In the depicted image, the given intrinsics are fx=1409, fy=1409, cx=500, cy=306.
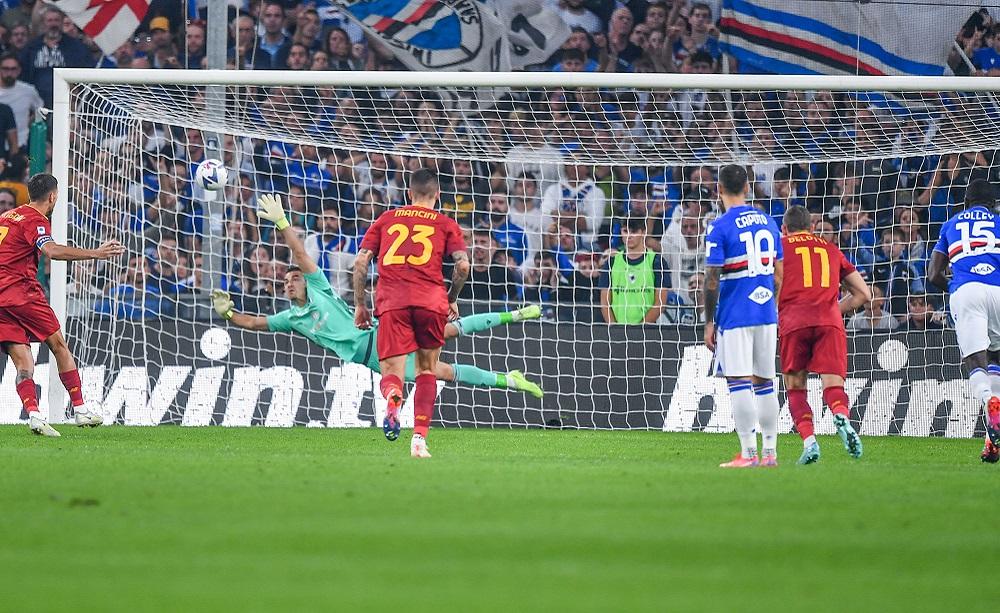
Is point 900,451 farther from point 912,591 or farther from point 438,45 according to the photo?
point 438,45

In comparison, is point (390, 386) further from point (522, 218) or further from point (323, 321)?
point (522, 218)

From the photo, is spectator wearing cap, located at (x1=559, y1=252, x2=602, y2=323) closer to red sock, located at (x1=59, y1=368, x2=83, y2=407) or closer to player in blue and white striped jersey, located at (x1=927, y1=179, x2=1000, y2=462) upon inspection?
red sock, located at (x1=59, y1=368, x2=83, y2=407)

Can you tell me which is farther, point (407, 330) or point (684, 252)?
point (684, 252)

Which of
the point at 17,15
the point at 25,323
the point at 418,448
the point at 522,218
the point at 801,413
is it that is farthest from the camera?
the point at 17,15

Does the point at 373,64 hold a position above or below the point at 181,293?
above

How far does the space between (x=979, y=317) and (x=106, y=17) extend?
11.9m

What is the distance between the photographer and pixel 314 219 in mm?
15531

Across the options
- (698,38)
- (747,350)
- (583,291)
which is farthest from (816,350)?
(698,38)

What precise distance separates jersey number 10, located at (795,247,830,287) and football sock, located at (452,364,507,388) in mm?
4289

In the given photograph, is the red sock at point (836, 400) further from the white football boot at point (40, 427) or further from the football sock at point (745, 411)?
the white football boot at point (40, 427)

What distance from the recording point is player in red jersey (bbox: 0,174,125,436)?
1041cm

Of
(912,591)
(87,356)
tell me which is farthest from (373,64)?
(912,591)

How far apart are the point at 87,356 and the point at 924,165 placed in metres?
8.90

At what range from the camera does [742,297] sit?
7.90 m
